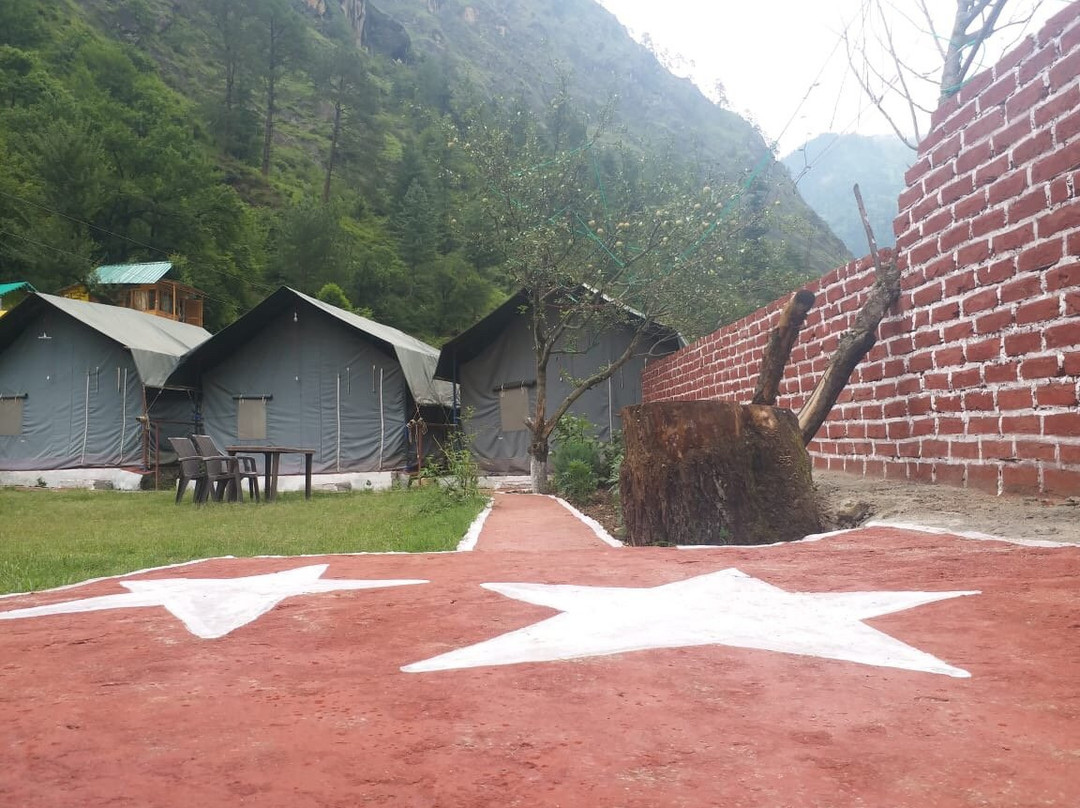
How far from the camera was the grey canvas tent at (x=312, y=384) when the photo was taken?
15.4 meters

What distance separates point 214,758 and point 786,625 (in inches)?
54.1

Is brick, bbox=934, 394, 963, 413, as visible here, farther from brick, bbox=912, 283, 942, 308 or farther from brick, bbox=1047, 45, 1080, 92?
brick, bbox=1047, 45, 1080, 92

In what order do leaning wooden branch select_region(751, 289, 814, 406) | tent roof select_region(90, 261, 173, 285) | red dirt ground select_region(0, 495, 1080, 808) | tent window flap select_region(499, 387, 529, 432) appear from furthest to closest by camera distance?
tent roof select_region(90, 261, 173, 285), tent window flap select_region(499, 387, 529, 432), leaning wooden branch select_region(751, 289, 814, 406), red dirt ground select_region(0, 495, 1080, 808)

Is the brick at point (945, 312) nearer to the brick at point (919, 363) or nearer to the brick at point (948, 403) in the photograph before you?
the brick at point (919, 363)

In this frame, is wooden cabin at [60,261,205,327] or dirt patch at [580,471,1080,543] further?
wooden cabin at [60,261,205,327]

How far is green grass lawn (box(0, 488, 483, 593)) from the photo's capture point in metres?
4.88

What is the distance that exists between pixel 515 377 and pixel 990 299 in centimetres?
1226

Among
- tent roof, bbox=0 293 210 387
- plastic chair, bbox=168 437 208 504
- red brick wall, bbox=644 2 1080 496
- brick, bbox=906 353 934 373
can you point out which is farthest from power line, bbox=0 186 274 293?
brick, bbox=906 353 934 373

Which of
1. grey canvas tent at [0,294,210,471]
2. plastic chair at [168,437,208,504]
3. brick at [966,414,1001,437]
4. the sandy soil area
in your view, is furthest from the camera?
grey canvas tent at [0,294,210,471]

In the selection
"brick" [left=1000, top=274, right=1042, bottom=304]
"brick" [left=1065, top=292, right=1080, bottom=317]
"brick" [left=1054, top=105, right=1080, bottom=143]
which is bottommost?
"brick" [left=1065, top=292, right=1080, bottom=317]

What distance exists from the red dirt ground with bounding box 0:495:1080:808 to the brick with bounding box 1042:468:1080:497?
3.52 feet

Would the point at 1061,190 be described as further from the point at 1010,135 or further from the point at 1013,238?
the point at 1010,135

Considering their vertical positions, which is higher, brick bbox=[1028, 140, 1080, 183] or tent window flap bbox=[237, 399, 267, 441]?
brick bbox=[1028, 140, 1080, 183]

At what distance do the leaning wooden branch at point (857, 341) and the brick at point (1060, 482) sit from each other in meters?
1.44
